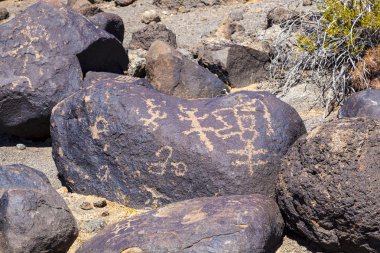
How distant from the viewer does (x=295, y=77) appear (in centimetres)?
723

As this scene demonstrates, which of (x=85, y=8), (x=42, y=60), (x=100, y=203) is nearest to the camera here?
(x=100, y=203)

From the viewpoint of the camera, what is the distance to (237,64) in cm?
766

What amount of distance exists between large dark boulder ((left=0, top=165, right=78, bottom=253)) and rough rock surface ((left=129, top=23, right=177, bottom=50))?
13.4 feet

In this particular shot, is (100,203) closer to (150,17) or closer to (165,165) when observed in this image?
(165,165)

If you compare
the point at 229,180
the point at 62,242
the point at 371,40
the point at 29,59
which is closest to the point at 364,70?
the point at 371,40

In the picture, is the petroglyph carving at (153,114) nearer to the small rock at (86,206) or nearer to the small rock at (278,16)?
the small rock at (86,206)

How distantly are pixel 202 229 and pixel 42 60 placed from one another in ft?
9.48

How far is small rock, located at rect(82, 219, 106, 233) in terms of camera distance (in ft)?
15.6

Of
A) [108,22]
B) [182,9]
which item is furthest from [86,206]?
[182,9]

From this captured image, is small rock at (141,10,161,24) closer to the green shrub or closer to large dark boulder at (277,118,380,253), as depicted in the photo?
the green shrub

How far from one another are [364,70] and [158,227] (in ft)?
10.3

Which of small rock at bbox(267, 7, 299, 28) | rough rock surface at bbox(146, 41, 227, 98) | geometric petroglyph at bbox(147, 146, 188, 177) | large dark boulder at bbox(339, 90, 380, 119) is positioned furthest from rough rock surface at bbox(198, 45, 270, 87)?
geometric petroglyph at bbox(147, 146, 188, 177)

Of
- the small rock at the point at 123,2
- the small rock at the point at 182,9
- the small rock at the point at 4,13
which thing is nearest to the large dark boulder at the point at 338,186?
the small rock at the point at 182,9

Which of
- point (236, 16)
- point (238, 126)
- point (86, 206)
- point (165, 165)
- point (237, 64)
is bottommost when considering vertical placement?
point (236, 16)
